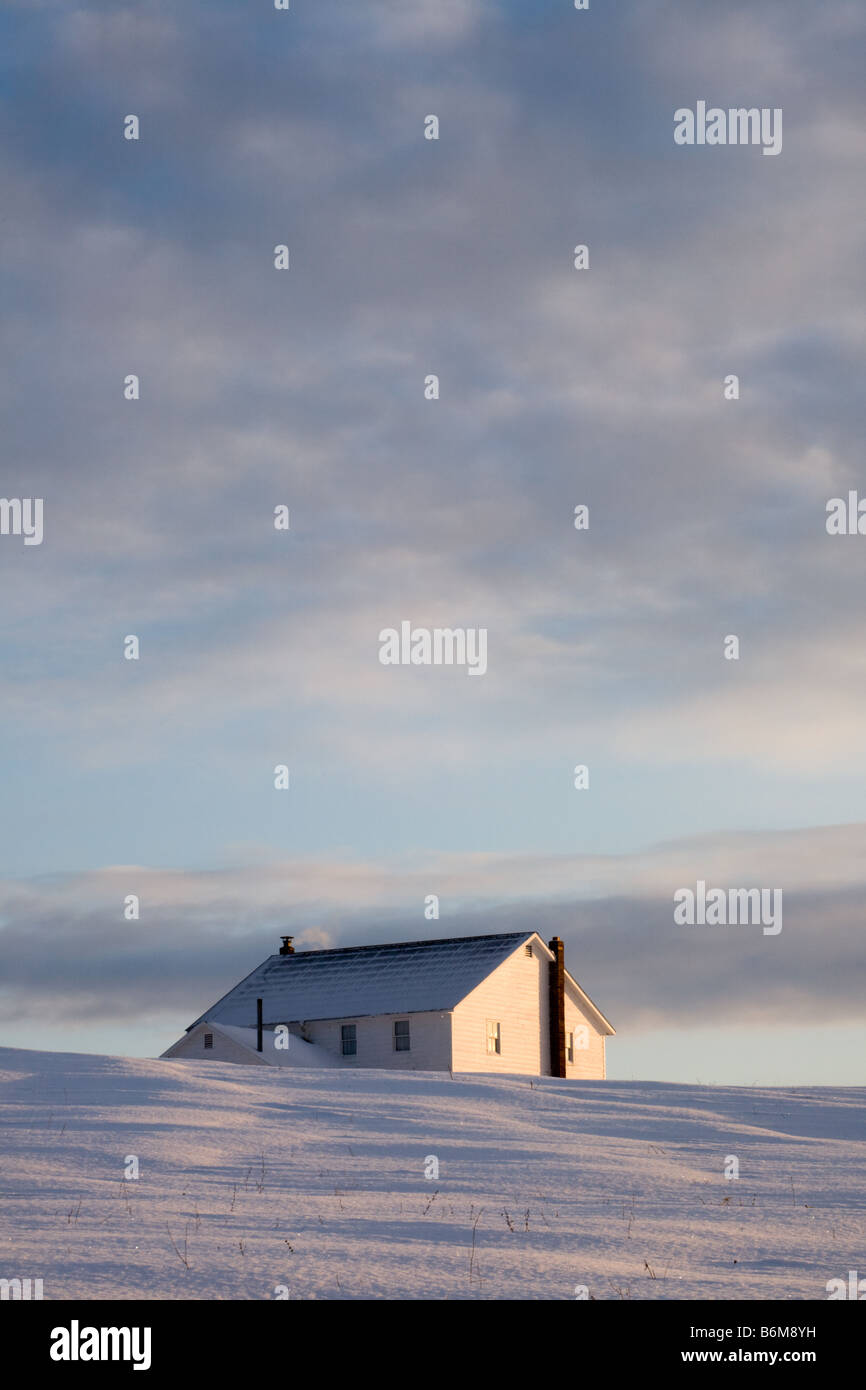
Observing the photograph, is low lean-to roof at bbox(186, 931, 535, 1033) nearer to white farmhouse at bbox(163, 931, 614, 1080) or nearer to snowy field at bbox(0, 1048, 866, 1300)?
white farmhouse at bbox(163, 931, 614, 1080)

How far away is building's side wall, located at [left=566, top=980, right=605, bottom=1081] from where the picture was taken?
59.3 meters

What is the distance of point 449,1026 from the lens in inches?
2120

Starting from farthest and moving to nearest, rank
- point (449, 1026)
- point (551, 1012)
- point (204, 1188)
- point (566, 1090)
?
point (551, 1012), point (449, 1026), point (566, 1090), point (204, 1188)

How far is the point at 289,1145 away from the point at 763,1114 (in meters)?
9.23

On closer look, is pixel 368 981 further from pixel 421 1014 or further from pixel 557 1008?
pixel 557 1008

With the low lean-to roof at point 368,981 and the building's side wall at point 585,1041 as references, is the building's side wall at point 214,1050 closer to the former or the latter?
the low lean-to roof at point 368,981

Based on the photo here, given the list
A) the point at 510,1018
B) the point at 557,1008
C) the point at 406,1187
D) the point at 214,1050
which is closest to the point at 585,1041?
the point at 557,1008

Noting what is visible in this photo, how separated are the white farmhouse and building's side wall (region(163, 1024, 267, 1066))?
5 centimetres

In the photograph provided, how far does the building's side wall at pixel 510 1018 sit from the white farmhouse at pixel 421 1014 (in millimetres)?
42

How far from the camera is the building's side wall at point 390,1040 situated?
177 feet

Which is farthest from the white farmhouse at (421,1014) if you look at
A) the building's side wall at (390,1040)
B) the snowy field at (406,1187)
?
the snowy field at (406,1187)

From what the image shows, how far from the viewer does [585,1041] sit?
60.1 metres
